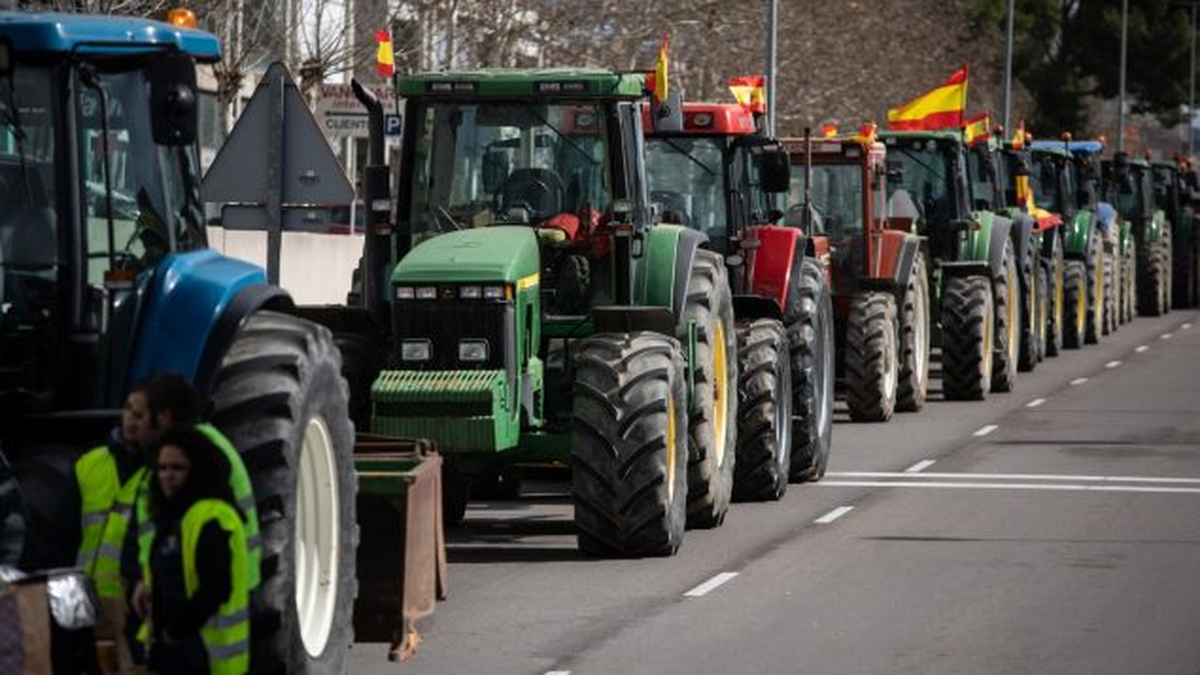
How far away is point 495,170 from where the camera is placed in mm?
16781

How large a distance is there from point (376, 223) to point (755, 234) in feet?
16.7

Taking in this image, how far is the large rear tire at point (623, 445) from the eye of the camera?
15.4m

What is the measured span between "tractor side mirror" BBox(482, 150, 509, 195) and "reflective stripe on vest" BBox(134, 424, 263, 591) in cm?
779

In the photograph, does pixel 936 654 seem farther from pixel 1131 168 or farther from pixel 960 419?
pixel 1131 168

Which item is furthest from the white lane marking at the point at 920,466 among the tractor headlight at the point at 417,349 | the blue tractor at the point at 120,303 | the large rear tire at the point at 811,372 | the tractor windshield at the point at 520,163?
the blue tractor at the point at 120,303

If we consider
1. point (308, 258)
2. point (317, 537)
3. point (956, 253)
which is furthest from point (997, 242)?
point (317, 537)

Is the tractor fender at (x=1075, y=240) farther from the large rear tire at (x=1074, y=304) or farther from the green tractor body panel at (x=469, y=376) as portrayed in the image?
the green tractor body panel at (x=469, y=376)

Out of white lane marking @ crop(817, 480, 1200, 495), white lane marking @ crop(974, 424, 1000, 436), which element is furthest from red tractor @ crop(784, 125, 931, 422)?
white lane marking @ crop(817, 480, 1200, 495)

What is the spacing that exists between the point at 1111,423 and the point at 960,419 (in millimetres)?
1371

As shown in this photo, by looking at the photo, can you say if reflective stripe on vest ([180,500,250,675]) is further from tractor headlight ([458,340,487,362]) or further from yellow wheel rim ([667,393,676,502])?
yellow wheel rim ([667,393,676,502])

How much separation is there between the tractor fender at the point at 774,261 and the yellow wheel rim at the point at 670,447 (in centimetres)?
499

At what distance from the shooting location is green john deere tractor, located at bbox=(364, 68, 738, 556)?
609 inches

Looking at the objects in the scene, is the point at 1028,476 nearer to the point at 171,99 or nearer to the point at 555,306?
the point at 555,306

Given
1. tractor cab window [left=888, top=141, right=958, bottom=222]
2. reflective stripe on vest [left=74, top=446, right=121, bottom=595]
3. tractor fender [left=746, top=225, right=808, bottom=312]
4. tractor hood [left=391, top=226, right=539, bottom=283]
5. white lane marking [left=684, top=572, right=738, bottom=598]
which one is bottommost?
white lane marking [left=684, top=572, right=738, bottom=598]
